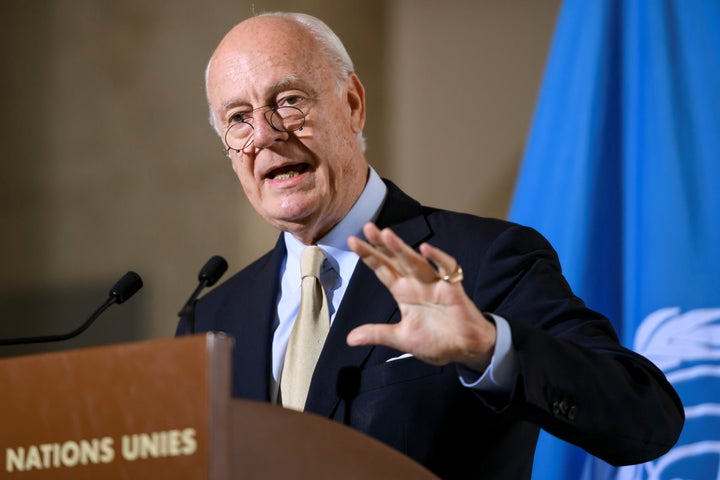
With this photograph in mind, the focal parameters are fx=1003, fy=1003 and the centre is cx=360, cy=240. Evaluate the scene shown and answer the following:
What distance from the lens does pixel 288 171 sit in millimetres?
2297

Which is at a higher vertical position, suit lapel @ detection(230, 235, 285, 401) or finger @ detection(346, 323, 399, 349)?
finger @ detection(346, 323, 399, 349)

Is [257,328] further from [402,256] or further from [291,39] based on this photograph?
[402,256]

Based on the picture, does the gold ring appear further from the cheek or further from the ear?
the ear

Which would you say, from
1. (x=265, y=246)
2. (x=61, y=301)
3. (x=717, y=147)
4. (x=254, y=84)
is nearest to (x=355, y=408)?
(x=254, y=84)

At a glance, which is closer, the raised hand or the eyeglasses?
the raised hand

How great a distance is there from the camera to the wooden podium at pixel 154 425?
1.07 m

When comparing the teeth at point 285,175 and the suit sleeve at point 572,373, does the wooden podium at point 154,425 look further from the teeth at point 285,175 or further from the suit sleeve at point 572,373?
the teeth at point 285,175

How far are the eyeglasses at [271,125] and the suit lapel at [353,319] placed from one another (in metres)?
0.31

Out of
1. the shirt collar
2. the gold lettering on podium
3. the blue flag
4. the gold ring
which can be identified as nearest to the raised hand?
the gold ring

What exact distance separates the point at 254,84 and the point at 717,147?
1182 millimetres

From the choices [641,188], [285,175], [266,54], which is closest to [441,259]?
[285,175]

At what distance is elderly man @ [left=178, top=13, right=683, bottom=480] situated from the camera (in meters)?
1.49

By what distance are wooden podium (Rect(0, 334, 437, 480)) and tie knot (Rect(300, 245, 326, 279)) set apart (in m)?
0.97

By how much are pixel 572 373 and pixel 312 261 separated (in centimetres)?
78
